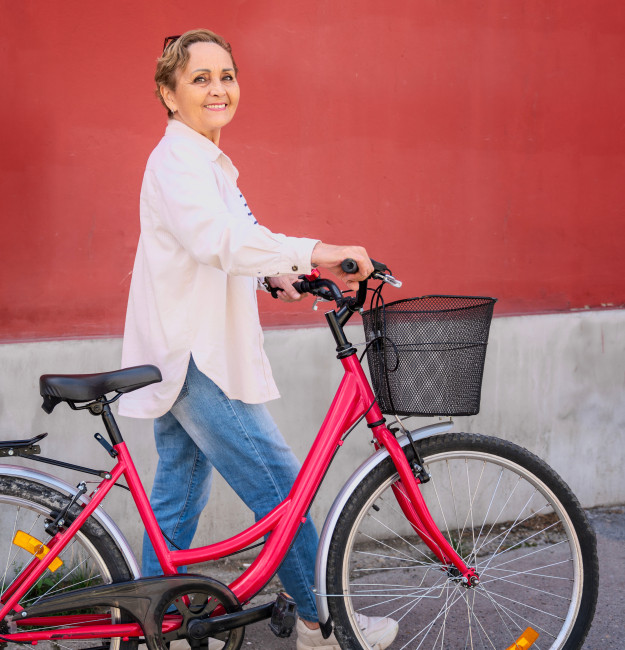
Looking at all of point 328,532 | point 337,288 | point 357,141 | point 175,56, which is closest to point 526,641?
point 328,532

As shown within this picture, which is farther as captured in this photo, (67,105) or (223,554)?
(67,105)

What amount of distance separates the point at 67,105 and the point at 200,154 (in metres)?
1.31

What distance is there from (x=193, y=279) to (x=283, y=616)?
1.03 m

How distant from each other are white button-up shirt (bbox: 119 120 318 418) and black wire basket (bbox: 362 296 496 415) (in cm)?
31

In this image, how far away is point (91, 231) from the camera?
11.3ft

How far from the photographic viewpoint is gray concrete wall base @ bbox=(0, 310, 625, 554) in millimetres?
3389

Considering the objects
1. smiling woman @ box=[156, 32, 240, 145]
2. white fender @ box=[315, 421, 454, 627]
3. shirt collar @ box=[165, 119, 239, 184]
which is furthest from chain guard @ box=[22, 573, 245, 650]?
smiling woman @ box=[156, 32, 240, 145]

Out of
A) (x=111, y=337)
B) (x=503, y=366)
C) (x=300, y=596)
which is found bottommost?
(x=300, y=596)

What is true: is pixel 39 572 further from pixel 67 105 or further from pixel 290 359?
pixel 67 105

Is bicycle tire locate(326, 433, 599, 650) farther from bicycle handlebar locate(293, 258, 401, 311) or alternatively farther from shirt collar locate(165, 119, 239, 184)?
shirt collar locate(165, 119, 239, 184)

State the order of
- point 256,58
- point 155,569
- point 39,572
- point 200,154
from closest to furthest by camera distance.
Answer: point 39,572 → point 200,154 → point 155,569 → point 256,58

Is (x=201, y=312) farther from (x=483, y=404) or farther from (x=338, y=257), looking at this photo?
(x=483, y=404)

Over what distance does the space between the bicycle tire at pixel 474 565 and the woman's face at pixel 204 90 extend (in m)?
1.15

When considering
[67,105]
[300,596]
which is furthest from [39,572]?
[67,105]
